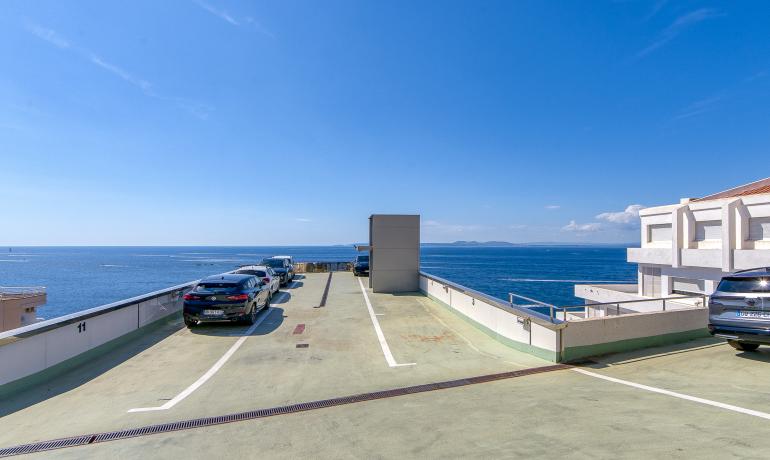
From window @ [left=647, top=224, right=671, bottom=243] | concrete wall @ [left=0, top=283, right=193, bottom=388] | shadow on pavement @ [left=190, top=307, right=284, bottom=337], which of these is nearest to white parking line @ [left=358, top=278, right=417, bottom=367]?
shadow on pavement @ [left=190, top=307, right=284, bottom=337]

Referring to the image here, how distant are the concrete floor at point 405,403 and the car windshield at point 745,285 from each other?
131 centimetres

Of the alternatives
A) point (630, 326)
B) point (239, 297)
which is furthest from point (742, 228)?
point (239, 297)

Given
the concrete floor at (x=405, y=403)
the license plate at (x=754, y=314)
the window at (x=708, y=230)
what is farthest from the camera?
the window at (x=708, y=230)

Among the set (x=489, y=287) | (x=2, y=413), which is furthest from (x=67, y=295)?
(x=2, y=413)

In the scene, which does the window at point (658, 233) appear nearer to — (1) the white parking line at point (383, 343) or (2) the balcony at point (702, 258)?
(2) the balcony at point (702, 258)

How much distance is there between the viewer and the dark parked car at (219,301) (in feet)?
34.7

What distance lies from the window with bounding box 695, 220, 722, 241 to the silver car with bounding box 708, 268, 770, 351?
10.5 meters

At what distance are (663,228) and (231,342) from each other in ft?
66.2

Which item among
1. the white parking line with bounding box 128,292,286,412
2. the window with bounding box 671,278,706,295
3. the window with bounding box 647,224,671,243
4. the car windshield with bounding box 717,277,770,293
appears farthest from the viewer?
the window with bounding box 647,224,671,243

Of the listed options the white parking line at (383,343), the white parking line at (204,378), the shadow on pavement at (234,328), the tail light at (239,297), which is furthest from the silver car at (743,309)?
the tail light at (239,297)

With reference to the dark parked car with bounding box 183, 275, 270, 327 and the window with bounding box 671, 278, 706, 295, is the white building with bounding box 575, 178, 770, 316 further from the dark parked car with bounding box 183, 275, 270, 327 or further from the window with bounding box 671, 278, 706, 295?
the dark parked car with bounding box 183, 275, 270, 327

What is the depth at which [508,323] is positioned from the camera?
8812mm

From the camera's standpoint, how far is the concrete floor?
4070 millimetres

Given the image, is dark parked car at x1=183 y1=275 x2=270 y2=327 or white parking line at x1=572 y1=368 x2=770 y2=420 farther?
dark parked car at x1=183 y1=275 x2=270 y2=327
